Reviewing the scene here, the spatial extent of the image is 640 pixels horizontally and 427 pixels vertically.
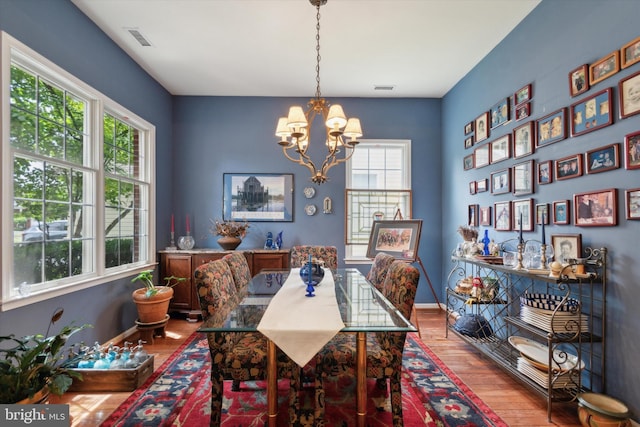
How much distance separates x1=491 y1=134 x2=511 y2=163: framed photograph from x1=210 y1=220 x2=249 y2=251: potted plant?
3103 mm

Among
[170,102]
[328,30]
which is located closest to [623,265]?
[328,30]

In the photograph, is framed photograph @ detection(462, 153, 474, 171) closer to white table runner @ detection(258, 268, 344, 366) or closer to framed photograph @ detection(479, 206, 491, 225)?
framed photograph @ detection(479, 206, 491, 225)

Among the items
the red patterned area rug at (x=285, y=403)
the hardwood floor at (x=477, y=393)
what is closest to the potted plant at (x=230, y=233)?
the hardwood floor at (x=477, y=393)

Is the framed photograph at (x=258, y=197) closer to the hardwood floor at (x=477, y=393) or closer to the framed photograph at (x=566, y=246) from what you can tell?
the hardwood floor at (x=477, y=393)

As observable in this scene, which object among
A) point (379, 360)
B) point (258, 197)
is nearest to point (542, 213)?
point (379, 360)

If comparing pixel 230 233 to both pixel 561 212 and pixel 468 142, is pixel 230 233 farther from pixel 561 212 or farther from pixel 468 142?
pixel 561 212

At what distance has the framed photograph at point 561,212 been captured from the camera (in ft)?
7.57

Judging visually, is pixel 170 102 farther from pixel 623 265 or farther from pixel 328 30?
pixel 623 265

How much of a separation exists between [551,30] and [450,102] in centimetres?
181

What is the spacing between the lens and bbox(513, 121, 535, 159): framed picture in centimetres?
269

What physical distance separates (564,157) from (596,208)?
487 millimetres

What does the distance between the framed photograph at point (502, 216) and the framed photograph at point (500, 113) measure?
83 centimetres

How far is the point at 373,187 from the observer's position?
4.62 m

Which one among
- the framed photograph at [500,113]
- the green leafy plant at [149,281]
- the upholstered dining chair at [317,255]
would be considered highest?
the framed photograph at [500,113]
